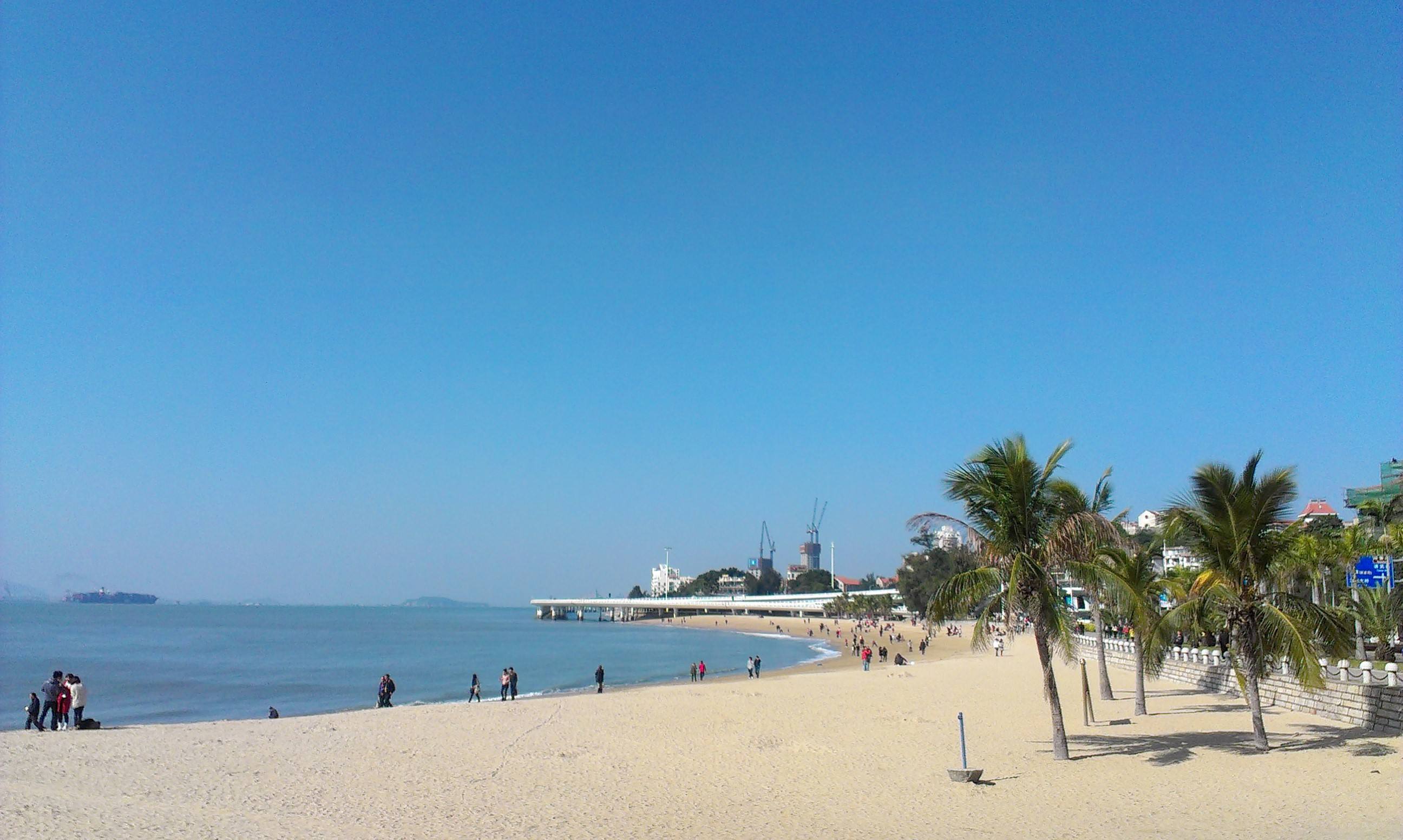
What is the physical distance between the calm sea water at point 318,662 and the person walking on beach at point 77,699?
28.7 ft

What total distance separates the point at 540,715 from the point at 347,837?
12.9 m

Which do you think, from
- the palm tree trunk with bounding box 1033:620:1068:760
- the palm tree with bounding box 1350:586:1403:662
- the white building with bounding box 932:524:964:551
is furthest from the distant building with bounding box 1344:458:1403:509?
the white building with bounding box 932:524:964:551

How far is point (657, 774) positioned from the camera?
15.3 metres

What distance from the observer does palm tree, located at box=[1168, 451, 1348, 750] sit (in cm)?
1402

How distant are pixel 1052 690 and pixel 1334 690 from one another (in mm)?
6900

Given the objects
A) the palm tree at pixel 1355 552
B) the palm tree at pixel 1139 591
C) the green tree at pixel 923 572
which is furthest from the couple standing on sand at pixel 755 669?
the green tree at pixel 923 572

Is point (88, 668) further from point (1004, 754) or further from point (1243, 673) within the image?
point (1243, 673)

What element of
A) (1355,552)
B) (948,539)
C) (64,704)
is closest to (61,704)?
(64,704)

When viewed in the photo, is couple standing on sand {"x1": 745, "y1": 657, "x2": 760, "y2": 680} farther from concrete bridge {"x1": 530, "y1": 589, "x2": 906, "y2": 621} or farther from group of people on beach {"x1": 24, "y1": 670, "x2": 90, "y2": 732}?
concrete bridge {"x1": 530, "y1": 589, "x2": 906, "y2": 621}

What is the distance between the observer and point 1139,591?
55.3ft

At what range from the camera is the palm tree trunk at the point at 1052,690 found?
45.0 feet

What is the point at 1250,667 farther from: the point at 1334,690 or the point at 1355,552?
the point at 1355,552

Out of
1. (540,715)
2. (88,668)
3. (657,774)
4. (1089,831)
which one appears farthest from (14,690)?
(1089,831)

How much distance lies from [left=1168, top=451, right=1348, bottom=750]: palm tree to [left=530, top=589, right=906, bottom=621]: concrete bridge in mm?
115640
